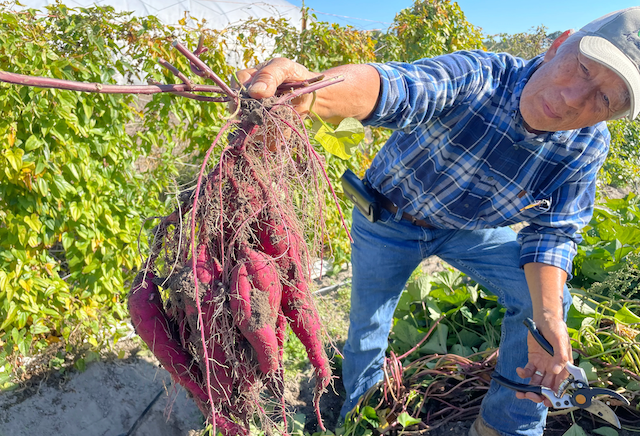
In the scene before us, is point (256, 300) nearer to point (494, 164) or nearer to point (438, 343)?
point (494, 164)

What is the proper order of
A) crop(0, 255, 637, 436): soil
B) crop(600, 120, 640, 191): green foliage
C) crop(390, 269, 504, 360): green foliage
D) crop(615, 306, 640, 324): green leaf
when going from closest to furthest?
crop(0, 255, 637, 436): soil, crop(615, 306, 640, 324): green leaf, crop(390, 269, 504, 360): green foliage, crop(600, 120, 640, 191): green foliage

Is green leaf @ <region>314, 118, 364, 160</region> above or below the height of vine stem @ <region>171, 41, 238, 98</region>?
below

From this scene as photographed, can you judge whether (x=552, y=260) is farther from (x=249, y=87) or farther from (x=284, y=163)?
(x=249, y=87)

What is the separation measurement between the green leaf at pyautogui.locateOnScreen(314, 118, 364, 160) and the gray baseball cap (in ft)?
2.20

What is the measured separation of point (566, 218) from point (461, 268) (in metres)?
0.51

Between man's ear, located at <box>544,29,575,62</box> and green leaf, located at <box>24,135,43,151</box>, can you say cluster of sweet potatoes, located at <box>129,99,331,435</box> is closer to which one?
man's ear, located at <box>544,29,575,62</box>

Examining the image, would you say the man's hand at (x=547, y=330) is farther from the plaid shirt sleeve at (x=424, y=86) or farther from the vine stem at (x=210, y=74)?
the vine stem at (x=210, y=74)

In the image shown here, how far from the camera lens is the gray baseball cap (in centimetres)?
111

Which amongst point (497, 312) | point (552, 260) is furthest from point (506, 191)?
point (497, 312)

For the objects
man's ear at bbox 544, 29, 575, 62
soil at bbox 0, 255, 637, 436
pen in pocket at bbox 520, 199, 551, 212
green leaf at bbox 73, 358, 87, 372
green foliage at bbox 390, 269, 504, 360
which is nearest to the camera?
man's ear at bbox 544, 29, 575, 62

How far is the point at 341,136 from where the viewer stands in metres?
1.02

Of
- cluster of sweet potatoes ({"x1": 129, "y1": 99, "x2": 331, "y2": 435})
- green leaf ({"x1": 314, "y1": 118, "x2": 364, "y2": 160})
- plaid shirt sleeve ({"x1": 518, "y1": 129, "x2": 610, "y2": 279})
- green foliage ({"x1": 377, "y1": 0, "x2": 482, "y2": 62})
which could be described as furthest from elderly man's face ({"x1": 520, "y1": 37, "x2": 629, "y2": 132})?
green foliage ({"x1": 377, "y1": 0, "x2": 482, "y2": 62})

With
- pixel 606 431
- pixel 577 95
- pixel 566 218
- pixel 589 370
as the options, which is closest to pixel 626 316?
pixel 589 370

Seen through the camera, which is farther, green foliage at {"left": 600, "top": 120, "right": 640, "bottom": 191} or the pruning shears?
green foliage at {"left": 600, "top": 120, "right": 640, "bottom": 191}
